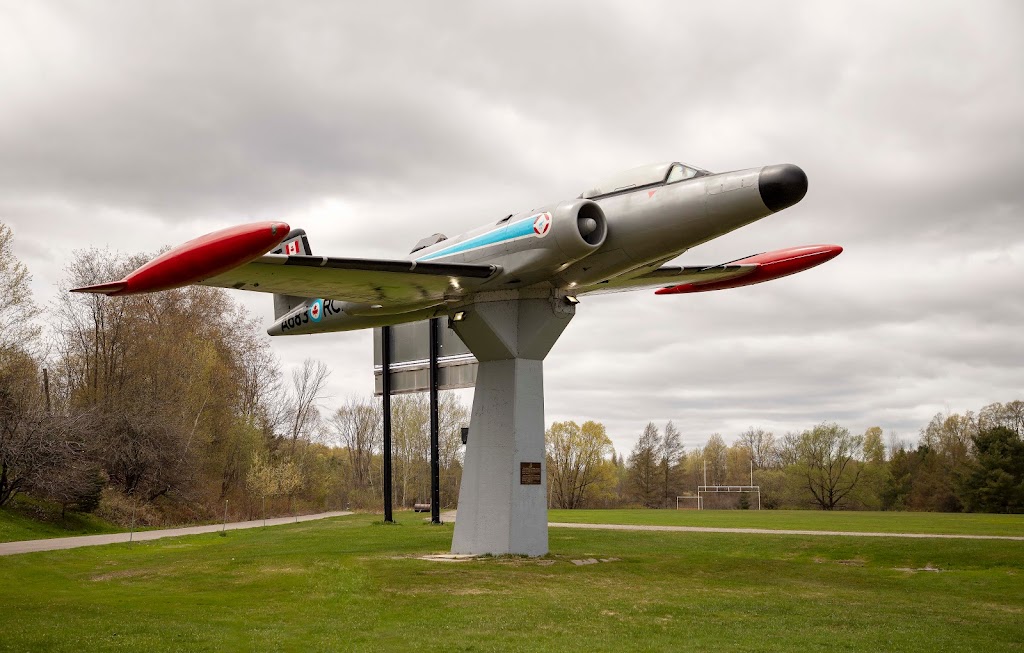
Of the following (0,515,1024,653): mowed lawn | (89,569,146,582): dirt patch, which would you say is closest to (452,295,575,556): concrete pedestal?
(0,515,1024,653): mowed lawn

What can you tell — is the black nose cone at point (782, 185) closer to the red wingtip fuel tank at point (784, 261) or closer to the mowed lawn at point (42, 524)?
the red wingtip fuel tank at point (784, 261)

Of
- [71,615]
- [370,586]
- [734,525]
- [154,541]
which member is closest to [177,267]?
[71,615]

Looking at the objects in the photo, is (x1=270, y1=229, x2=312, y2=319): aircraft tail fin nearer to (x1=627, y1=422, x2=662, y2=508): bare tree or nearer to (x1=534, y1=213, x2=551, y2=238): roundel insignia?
(x1=534, y1=213, x2=551, y2=238): roundel insignia

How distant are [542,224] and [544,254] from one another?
571mm

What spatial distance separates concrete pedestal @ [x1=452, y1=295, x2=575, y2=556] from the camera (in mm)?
18016

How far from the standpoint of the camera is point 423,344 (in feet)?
102

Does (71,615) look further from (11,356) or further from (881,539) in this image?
(11,356)

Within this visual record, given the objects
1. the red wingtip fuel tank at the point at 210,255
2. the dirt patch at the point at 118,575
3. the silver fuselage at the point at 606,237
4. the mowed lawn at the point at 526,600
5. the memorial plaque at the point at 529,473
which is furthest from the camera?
the memorial plaque at the point at 529,473

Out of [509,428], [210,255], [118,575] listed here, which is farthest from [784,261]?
[118,575]

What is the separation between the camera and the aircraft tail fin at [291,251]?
20672mm

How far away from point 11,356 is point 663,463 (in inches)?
2264

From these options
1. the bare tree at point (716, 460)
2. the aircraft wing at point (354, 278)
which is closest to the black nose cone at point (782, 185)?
the aircraft wing at point (354, 278)

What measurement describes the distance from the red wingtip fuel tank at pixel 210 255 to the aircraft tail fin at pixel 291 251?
Result: 757cm

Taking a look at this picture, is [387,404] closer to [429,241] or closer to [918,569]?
[429,241]
